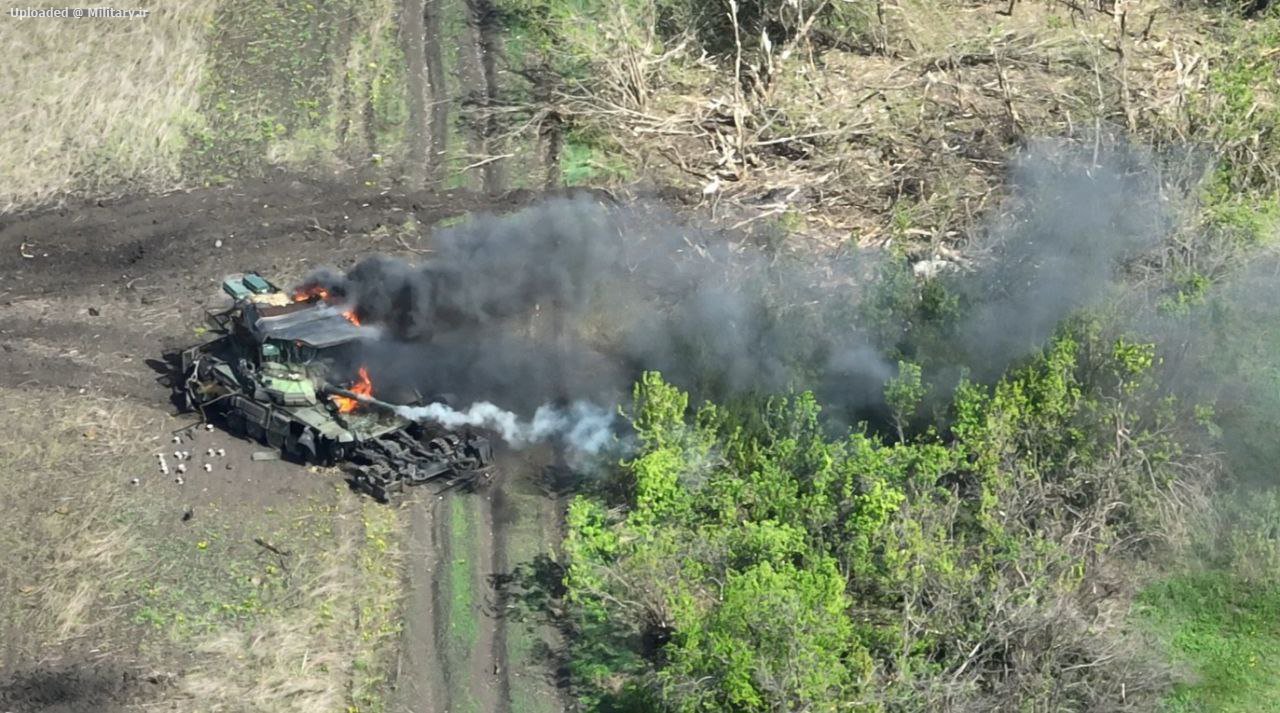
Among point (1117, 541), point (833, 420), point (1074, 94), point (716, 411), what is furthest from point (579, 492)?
point (1074, 94)

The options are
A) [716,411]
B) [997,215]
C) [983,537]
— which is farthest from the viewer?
[997,215]

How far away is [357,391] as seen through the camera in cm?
2438

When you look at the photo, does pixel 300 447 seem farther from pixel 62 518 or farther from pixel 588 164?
pixel 588 164

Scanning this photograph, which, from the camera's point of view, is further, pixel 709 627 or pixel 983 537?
pixel 983 537

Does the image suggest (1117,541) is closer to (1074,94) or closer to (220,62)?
(1074,94)

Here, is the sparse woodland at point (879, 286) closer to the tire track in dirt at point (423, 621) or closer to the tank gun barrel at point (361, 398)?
the tire track in dirt at point (423, 621)

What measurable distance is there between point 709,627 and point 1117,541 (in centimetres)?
670

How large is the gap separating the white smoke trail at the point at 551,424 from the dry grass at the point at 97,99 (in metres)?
11.6

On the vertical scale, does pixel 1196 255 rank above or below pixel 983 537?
above

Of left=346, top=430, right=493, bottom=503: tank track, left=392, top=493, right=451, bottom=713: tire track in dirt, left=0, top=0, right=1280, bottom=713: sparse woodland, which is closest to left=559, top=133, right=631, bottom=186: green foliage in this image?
left=0, top=0, right=1280, bottom=713: sparse woodland

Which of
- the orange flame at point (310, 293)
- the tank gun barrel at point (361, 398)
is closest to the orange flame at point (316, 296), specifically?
the orange flame at point (310, 293)

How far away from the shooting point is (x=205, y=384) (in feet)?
83.1

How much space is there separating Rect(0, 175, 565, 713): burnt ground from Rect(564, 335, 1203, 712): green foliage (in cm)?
217

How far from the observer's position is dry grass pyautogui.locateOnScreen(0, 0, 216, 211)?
107 feet
